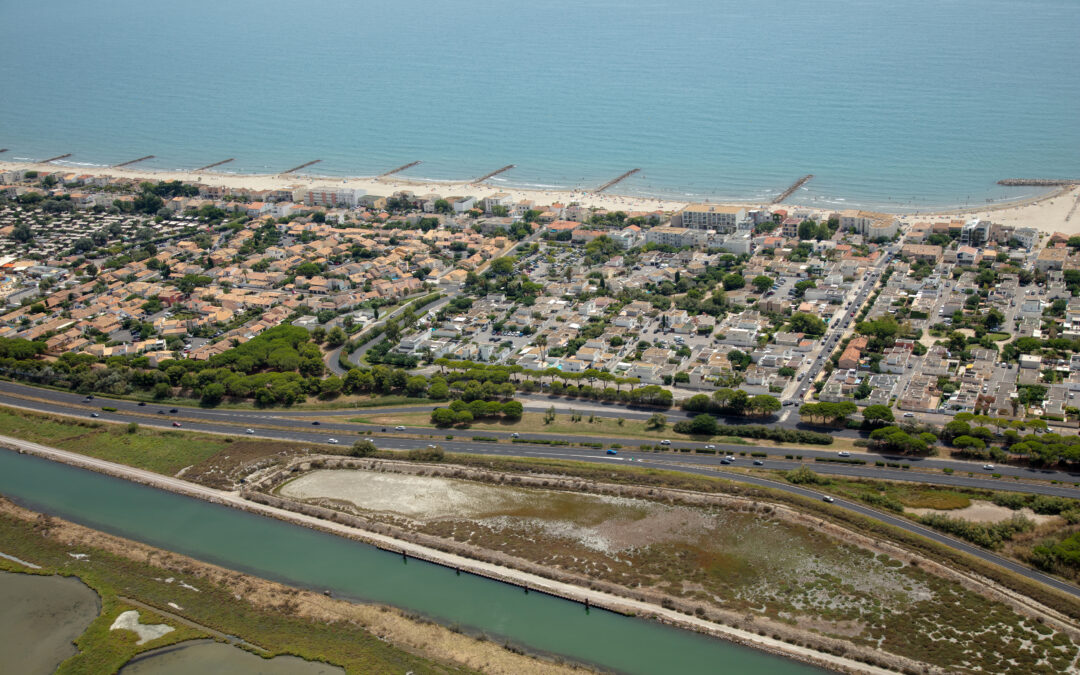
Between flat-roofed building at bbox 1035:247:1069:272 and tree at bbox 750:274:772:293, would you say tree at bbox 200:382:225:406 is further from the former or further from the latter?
flat-roofed building at bbox 1035:247:1069:272

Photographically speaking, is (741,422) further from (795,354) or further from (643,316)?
(643,316)

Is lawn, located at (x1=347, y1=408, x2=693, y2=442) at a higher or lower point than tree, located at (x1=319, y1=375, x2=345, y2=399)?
lower

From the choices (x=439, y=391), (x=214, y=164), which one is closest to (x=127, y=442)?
(x=439, y=391)

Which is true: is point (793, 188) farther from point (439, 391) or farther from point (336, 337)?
point (439, 391)

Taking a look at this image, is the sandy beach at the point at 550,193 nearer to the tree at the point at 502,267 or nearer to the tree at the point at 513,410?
the tree at the point at 502,267

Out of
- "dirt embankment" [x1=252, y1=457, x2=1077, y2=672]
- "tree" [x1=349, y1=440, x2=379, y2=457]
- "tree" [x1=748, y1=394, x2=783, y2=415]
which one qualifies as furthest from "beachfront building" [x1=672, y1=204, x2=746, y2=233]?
"tree" [x1=349, y1=440, x2=379, y2=457]

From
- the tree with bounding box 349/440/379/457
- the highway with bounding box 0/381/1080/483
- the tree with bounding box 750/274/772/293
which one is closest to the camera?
the highway with bounding box 0/381/1080/483

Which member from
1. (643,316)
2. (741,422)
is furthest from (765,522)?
(643,316)
